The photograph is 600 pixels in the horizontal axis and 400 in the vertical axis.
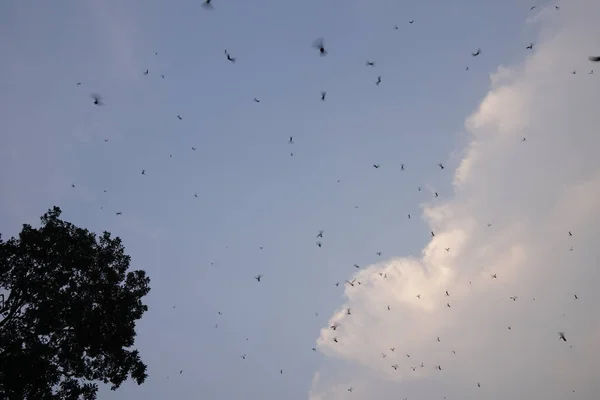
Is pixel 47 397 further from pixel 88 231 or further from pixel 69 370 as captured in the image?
pixel 88 231

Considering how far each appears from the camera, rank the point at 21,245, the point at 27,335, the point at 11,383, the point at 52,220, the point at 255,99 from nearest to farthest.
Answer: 1. the point at 11,383
2. the point at 27,335
3. the point at 21,245
4. the point at 52,220
5. the point at 255,99

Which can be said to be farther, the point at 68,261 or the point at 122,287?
the point at 122,287

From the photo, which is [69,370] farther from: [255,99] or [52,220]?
[255,99]

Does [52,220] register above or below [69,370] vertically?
above

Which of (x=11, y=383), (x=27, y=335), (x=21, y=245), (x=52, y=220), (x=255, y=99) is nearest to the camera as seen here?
(x=11, y=383)

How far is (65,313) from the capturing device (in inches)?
767

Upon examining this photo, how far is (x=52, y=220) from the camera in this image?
71.4 feet

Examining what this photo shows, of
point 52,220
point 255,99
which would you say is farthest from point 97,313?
point 255,99

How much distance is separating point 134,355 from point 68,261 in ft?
23.1

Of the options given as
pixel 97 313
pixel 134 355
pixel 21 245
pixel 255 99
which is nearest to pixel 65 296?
pixel 97 313

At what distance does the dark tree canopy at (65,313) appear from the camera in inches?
728

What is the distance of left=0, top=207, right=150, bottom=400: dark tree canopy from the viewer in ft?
60.6

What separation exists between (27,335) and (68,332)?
6.06 ft

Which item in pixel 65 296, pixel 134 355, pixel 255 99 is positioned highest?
pixel 255 99
